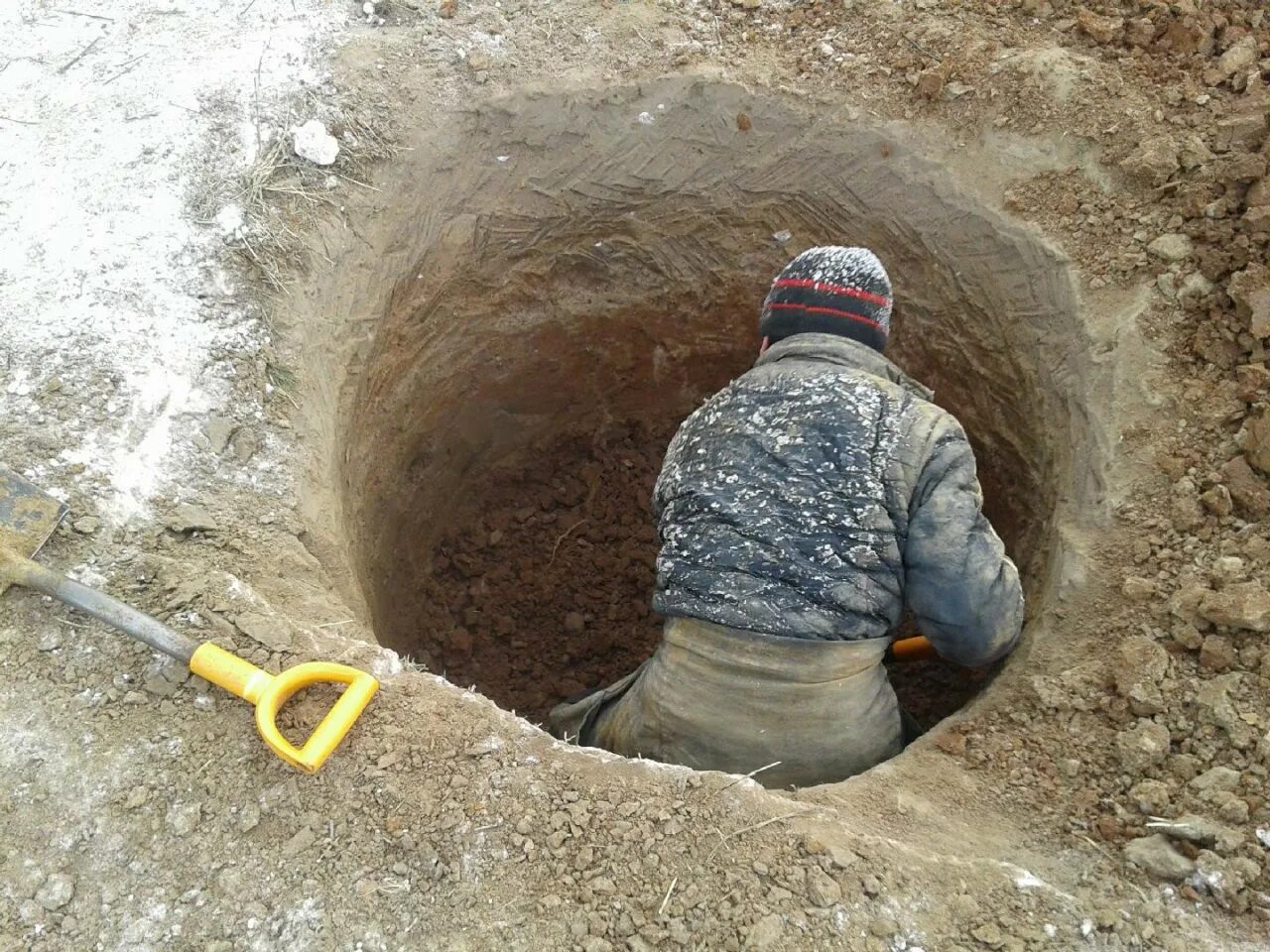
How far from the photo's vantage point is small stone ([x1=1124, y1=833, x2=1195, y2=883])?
1.94 meters

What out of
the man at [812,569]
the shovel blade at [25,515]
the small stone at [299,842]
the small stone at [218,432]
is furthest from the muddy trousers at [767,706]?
the shovel blade at [25,515]

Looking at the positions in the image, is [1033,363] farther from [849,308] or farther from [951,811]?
[951,811]

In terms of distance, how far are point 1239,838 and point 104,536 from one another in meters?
2.86

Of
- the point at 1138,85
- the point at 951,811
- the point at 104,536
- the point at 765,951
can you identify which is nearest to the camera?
the point at 765,951

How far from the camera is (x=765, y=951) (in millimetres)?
1818

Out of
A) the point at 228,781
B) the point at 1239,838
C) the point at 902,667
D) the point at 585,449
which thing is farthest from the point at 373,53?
the point at 1239,838

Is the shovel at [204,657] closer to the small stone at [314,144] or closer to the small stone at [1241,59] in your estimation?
the small stone at [314,144]

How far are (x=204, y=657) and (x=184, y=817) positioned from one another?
0.35 metres

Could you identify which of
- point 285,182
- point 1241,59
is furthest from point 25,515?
point 1241,59

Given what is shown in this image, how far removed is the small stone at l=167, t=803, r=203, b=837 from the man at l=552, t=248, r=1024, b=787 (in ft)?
3.87

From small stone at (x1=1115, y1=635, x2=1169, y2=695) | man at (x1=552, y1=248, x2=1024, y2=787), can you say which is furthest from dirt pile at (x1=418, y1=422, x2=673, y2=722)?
small stone at (x1=1115, y1=635, x2=1169, y2=695)

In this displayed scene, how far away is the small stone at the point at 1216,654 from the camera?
89.4 inches

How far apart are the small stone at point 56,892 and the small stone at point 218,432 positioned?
121 centimetres

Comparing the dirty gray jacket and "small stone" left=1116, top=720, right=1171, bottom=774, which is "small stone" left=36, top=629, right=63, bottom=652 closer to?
the dirty gray jacket
